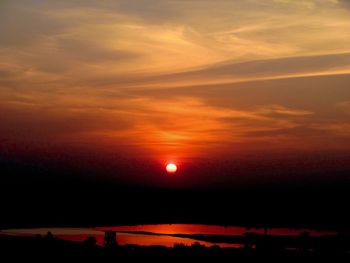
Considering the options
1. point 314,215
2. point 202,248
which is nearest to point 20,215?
point 314,215

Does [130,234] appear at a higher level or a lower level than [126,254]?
Result: higher

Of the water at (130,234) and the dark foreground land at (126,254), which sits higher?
the water at (130,234)

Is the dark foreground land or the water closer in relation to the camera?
the dark foreground land

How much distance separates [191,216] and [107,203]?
71.6 feet

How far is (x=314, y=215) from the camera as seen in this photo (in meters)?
113

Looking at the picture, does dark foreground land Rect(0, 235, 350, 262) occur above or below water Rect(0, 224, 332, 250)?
below

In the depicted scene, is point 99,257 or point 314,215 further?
point 314,215

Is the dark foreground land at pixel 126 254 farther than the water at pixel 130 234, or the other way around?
the water at pixel 130 234

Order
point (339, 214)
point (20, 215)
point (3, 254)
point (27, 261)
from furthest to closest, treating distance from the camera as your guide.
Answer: point (339, 214) < point (20, 215) < point (3, 254) < point (27, 261)

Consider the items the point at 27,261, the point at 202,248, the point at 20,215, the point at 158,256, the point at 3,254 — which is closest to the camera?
the point at 27,261

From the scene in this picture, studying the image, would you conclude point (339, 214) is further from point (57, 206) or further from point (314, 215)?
point (57, 206)

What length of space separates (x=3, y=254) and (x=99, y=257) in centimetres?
427

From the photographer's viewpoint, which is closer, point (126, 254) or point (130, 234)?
point (126, 254)

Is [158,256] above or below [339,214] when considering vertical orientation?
below
